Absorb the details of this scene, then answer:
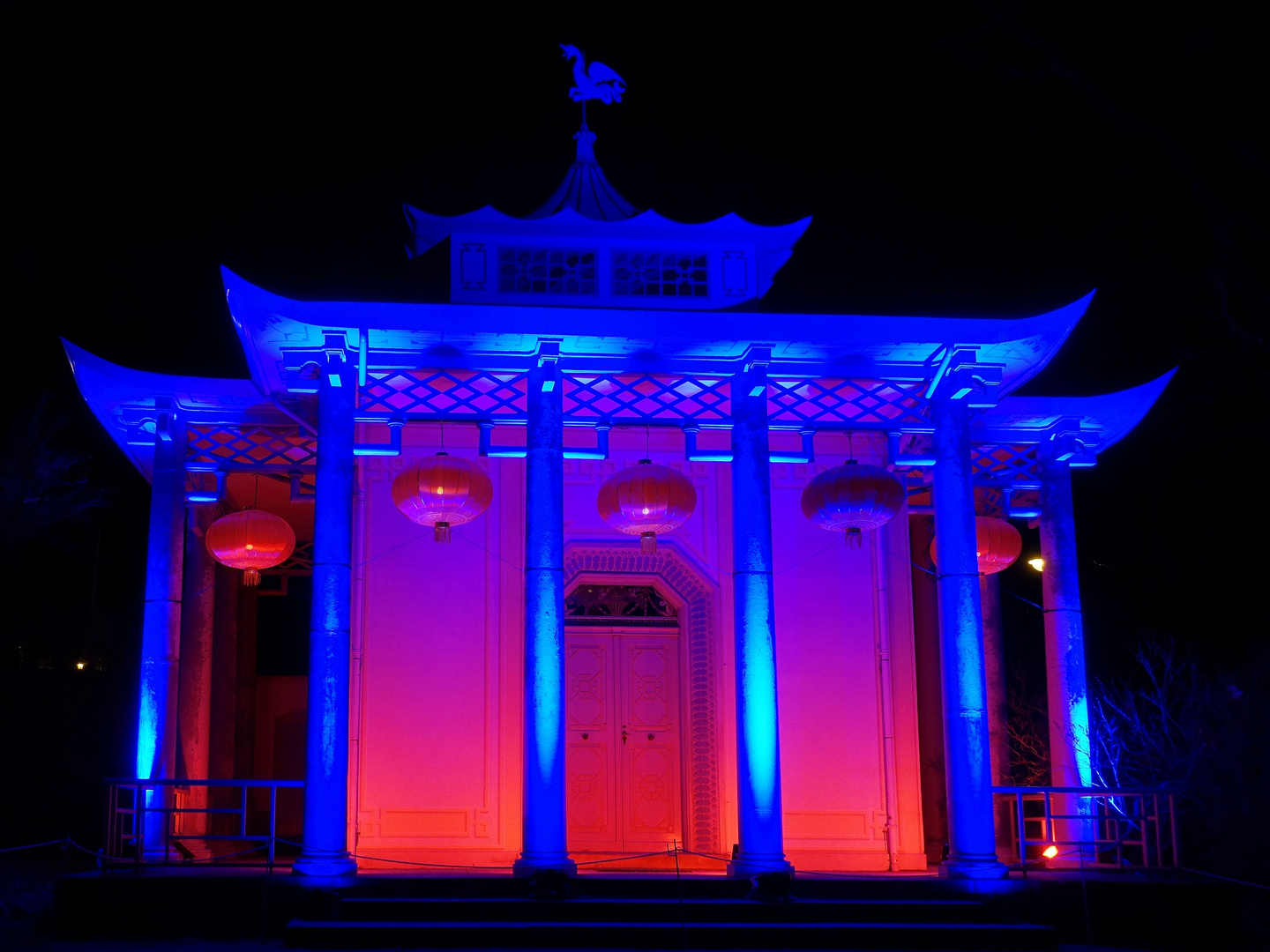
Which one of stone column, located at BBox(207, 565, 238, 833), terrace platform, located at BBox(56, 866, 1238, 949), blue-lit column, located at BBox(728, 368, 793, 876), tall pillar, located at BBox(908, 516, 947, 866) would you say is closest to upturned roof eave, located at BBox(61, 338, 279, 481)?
stone column, located at BBox(207, 565, 238, 833)

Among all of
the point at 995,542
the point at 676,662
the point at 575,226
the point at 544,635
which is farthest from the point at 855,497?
the point at 575,226

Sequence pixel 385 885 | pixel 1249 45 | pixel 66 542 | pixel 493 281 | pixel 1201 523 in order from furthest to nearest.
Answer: pixel 1201 523 → pixel 66 542 → pixel 1249 45 → pixel 493 281 → pixel 385 885

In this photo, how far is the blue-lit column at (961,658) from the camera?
11.0 metres

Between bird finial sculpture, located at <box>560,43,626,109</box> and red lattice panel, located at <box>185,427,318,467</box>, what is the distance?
210 inches

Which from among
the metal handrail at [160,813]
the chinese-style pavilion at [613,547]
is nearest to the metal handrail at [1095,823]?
the chinese-style pavilion at [613,547]

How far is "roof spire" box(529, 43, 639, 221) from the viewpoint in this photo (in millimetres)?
14695

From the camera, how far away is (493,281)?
14094 mm

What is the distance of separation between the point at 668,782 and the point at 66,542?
12.5 m

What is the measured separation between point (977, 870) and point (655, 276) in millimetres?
7519

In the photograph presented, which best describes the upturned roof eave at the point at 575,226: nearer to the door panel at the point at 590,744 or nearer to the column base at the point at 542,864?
the door panel at the point at 590,744

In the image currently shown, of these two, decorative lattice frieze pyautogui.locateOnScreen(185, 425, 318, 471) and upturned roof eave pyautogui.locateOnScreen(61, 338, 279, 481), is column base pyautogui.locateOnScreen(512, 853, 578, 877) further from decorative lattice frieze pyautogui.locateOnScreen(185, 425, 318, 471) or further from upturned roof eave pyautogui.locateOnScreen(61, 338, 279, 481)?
upturned roof eave pyautogui.locateOnScreen(61, 338, 279, 481)

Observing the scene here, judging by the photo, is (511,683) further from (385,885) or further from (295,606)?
(295,606)

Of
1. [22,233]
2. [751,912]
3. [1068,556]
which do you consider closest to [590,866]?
[751,912]

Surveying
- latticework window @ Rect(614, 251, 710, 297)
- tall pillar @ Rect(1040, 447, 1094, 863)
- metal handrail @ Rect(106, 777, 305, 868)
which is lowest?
metal handrail @ Rect(106, 777, 305, 868)
